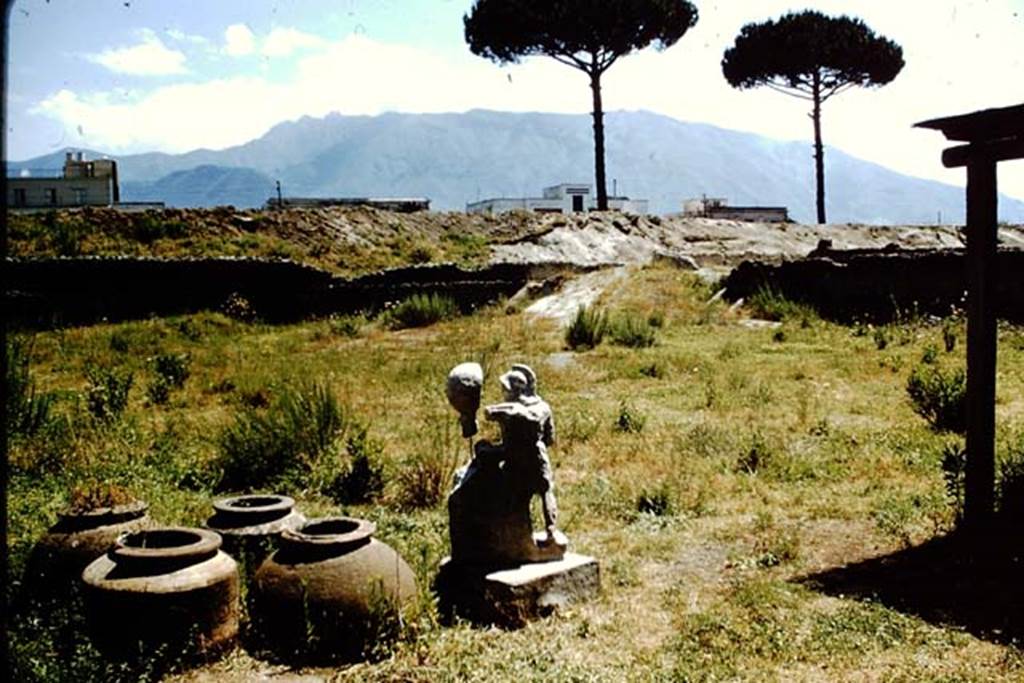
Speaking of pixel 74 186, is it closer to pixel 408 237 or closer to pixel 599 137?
pixel 599 137

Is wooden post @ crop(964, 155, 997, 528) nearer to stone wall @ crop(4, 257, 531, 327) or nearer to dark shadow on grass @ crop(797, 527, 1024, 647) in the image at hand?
dark shadow on grass @ crop(797, 527, 1024, 647)

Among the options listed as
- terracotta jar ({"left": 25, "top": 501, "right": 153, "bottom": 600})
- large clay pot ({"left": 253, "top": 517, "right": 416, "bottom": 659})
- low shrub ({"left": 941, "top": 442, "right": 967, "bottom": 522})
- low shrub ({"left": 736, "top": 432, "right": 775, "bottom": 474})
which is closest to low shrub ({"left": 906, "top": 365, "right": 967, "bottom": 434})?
low shrub ({"left": 736, "top": 432, "right": 775, "bottom": 474})

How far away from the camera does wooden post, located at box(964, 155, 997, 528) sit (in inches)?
250

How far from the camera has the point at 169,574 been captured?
15.8 feet

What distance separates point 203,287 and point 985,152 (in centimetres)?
1775

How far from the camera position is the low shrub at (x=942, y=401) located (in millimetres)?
9656

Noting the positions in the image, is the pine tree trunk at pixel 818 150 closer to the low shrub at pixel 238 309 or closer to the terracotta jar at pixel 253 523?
the low shrub at pixel 238 309

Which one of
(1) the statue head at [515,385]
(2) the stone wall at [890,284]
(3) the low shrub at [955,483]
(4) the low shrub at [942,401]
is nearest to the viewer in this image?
(1) the statue head at [515,385]

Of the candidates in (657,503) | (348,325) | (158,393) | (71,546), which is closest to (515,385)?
(657,503)

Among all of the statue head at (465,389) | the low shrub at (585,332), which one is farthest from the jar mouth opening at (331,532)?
the low shrub at (585,332)

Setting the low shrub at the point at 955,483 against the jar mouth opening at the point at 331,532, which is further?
the low shrub at the point at 955,483

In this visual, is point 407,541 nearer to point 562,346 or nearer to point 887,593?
point 887,593

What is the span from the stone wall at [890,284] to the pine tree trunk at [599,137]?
15.9m

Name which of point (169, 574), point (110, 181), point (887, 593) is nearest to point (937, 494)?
point (887, 593)
